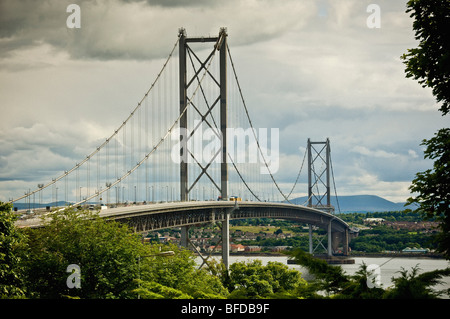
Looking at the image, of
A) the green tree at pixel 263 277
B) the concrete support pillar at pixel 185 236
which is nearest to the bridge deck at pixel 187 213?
the concrete support pillar at pixel 185 236

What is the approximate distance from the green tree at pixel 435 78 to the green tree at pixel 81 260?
13738 mm

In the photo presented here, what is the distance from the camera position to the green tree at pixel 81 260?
24953mm

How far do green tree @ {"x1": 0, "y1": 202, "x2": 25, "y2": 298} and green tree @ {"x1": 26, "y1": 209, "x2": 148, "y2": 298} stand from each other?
2.07 meters

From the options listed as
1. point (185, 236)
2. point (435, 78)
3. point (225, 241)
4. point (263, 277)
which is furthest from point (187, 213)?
point (435, 78)

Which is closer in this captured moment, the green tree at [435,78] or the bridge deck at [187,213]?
the green tree at [435,78]

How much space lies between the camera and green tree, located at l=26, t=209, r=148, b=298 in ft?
81.9

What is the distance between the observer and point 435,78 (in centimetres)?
1474

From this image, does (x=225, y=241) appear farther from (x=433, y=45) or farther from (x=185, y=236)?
(x=433, y=45)

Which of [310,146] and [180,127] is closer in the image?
[180,127]

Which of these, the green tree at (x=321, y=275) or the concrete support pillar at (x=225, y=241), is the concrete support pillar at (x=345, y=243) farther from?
the green tree at (x=321, y=275)
